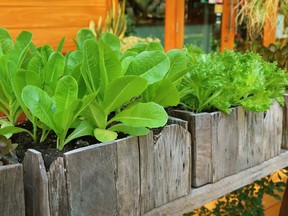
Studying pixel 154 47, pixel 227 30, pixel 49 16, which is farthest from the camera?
pixel 227 30

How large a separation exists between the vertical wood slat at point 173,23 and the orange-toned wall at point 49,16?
110 cm

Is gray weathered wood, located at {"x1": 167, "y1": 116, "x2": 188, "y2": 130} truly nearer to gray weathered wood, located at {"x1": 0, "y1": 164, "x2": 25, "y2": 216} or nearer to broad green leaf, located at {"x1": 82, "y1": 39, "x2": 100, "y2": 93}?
broad green leaf, located at {"x1": 82, "y1": 39, "x2": 100, "y2": 93}

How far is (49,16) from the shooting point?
375 cm

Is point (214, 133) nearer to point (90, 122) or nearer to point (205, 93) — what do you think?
point (205, 93)

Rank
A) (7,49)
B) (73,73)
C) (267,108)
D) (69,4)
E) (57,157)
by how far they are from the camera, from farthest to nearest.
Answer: (69,4)
(267,108)
(7,49)
(73,73)
(57,157)

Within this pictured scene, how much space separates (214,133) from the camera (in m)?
1.06

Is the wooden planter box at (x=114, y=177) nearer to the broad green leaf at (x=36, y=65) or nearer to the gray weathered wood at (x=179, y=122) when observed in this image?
the gray weathered wood at (x=179, y=122)

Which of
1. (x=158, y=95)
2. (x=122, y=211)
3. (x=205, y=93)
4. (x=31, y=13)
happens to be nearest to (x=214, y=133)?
(x=205, y=93)

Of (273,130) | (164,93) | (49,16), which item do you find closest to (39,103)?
(164,93)

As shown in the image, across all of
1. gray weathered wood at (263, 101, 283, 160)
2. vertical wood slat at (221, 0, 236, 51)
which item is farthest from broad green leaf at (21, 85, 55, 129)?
vertical wood slat at (221, 0, 236, 51)

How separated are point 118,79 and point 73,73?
13cm

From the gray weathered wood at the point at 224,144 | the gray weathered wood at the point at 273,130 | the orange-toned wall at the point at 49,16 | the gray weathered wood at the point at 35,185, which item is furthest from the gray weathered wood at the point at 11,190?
the orange-toned wall at the point at 49,16

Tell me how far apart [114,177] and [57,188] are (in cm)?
12

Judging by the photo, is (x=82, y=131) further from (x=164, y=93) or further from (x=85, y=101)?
(x=164, y=93)
